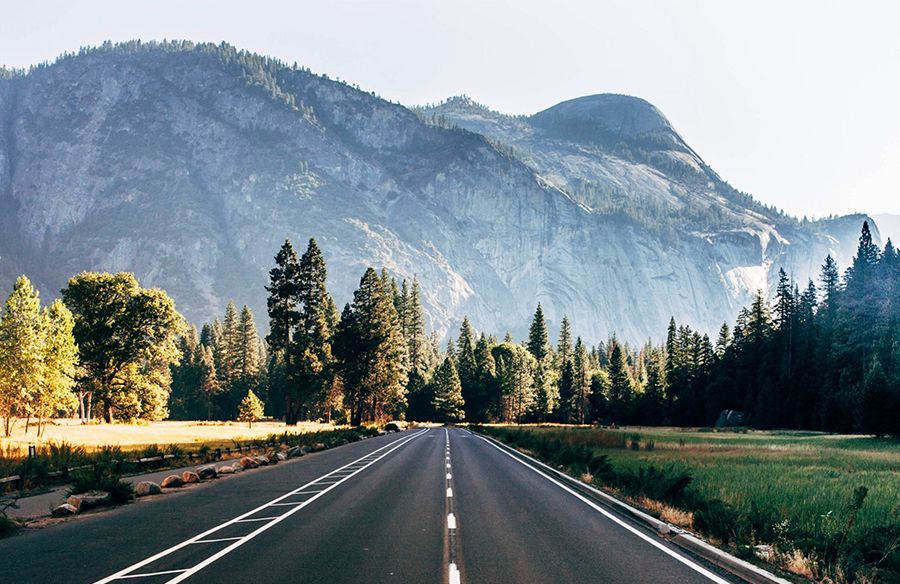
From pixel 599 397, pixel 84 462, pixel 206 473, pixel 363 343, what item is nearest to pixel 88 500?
pixel 206 473

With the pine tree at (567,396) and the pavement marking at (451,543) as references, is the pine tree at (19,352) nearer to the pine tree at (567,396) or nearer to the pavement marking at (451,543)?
the pavement marking at (451,543)

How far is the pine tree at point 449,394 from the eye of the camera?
118 m

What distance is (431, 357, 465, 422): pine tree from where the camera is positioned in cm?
11762

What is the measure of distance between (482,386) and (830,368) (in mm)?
65615

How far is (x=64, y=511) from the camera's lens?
15.0 metres

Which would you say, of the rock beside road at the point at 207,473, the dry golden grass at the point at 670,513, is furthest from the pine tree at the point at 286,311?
the dry golden grass at the point at 670,513

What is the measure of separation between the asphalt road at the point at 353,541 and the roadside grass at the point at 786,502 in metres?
1.43

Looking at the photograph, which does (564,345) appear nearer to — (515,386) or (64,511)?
(515,386)

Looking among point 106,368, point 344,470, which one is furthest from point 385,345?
point 344,470

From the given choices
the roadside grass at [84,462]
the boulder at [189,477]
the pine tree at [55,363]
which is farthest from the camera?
the pine tree at [55,363]

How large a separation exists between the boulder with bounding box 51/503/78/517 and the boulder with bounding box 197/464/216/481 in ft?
26.4

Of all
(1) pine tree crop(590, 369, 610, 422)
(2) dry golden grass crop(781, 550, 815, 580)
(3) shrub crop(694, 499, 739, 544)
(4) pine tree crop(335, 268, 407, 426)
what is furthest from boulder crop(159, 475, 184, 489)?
(1) pine tree crop(590, 369, 610, 422)

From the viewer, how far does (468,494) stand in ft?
61.1

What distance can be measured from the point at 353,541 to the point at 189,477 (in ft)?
42.4
